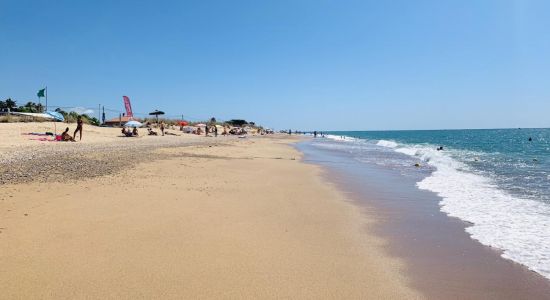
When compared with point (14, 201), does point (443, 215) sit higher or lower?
lower

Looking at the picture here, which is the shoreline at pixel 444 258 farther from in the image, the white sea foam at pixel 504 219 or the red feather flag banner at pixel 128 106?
the red feather flag banner at pixel 128 106

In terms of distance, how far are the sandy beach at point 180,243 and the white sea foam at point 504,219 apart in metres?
1.80

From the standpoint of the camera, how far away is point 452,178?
13.4 metres

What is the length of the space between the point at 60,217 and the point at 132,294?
2.90 m

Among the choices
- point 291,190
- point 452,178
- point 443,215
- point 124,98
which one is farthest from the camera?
point 124,98

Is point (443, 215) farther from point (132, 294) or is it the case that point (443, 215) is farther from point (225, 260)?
point (132, 294)

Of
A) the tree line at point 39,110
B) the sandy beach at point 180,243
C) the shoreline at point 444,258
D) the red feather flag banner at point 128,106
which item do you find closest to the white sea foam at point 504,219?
the shoreline at point 444,258

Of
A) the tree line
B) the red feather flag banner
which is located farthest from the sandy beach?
the red feather flag banner

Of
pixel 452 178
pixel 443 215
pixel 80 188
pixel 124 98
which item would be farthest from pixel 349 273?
pixel 124 98

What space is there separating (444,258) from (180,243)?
3.45 metres

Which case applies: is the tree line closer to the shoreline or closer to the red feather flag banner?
the red feather flag banner

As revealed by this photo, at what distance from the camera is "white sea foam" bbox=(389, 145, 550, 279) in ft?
16.6

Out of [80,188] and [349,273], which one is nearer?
[349,273]

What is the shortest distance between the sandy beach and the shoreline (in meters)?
0.28
